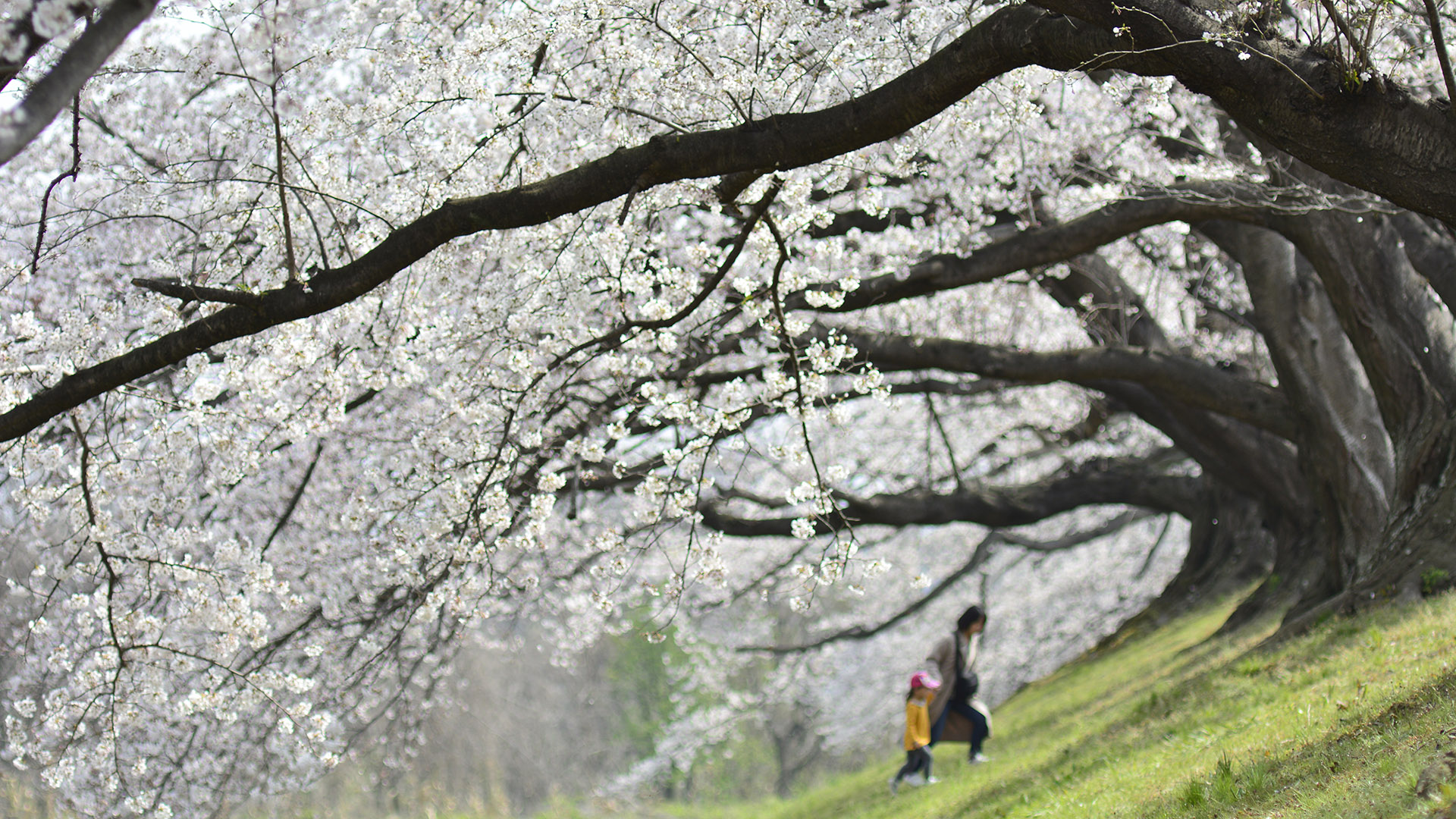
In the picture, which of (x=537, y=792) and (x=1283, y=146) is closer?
(x=1283, y=146)

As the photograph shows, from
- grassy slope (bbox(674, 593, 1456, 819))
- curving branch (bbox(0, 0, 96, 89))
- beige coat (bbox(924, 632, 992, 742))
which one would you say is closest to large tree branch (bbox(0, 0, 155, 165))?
curving branch (bbox(0, 0, 96, 89))

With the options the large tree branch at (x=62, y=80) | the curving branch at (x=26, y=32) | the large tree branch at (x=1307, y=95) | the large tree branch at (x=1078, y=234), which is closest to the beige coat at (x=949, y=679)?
the large tree branch at (x=1078, y=234)

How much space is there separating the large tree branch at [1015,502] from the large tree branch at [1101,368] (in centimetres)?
226

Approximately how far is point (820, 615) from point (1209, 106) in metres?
21.1

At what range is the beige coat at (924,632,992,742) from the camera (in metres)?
9.13

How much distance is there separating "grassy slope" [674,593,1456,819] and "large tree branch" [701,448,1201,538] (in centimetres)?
224

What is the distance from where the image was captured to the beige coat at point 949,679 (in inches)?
360

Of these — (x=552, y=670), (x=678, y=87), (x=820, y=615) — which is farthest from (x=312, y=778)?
(x=552, y=670)

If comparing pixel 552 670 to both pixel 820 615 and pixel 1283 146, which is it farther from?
pixel 1283 146

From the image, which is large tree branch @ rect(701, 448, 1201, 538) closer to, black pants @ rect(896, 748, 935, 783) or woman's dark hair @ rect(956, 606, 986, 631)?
woman's dark hair @ rect(956, 606, 986, 631)

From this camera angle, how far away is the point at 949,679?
363 inches

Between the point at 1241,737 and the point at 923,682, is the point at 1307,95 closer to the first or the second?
the point at 1241,737

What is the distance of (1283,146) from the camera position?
4020 mm

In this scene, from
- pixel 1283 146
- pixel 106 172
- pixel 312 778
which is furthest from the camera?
pixel 312 778
